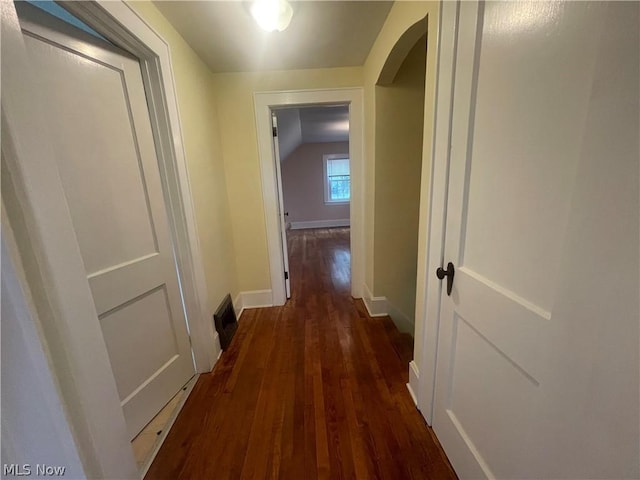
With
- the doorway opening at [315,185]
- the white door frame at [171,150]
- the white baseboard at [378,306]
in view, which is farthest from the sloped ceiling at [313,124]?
the white baseboard at [378,306]

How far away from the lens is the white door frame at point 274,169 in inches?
86.6

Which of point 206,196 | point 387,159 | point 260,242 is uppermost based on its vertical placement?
point 387,159

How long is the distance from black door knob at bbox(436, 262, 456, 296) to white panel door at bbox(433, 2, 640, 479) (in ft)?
0.09

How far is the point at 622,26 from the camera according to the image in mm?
420

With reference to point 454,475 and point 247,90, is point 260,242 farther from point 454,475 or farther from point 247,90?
point 454,475

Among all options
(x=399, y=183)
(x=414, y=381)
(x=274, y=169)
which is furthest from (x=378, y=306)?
(x=274, y=169)

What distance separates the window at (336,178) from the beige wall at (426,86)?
190 inches

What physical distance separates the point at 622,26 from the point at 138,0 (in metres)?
1.75

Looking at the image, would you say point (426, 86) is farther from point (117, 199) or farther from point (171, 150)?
point (117, 199)

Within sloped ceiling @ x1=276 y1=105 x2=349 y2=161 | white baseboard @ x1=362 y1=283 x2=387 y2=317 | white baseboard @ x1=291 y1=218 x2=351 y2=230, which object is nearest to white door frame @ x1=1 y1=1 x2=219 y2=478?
white baseboard @ x1=362 y1=283 x2=387 y2=317

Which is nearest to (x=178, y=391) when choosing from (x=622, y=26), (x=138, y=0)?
(x=138, y=0)

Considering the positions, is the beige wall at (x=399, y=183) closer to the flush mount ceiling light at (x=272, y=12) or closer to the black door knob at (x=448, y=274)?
the flush mount ceiling light at (x=272, y=12)

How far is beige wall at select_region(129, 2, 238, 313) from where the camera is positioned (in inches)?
59.9

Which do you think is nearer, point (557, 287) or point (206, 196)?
point (557, 287)
